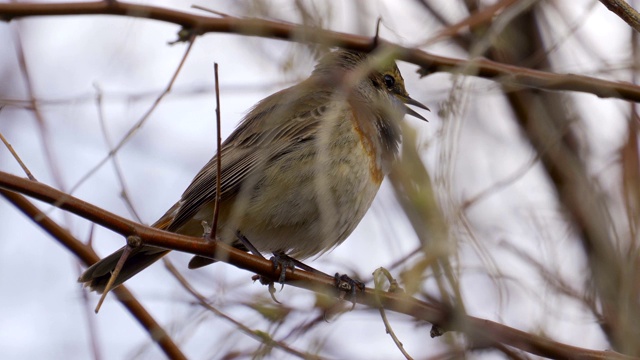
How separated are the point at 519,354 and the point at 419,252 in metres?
0.61

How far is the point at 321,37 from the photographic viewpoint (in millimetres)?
3809

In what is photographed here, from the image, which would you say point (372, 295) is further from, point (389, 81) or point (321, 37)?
point (389, 81)

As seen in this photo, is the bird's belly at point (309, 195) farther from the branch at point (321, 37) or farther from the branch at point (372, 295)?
the branch at point (372, 295)

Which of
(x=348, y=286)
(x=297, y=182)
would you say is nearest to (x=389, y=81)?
(x=297, y=182)

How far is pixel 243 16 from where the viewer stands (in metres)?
4.16

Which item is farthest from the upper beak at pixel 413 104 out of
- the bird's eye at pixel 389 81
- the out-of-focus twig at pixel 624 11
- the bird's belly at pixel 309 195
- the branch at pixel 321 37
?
the out-of-focus twig at pixel 624 11

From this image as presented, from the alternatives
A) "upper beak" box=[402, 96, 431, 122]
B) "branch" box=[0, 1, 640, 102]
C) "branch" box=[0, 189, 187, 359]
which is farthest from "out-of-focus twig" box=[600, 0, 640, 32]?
"upper beak" box=[402, 96, 431, 122]

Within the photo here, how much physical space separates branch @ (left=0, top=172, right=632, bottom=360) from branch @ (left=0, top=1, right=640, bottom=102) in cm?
83

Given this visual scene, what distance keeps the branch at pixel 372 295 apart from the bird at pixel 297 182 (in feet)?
4.35

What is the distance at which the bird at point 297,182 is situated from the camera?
5.64 m

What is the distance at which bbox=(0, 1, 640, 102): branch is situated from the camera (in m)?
3.82

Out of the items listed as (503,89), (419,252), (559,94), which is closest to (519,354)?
(419,252)

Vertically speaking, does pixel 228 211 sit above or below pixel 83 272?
above

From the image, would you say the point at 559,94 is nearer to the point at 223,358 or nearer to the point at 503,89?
the point at 503,89
